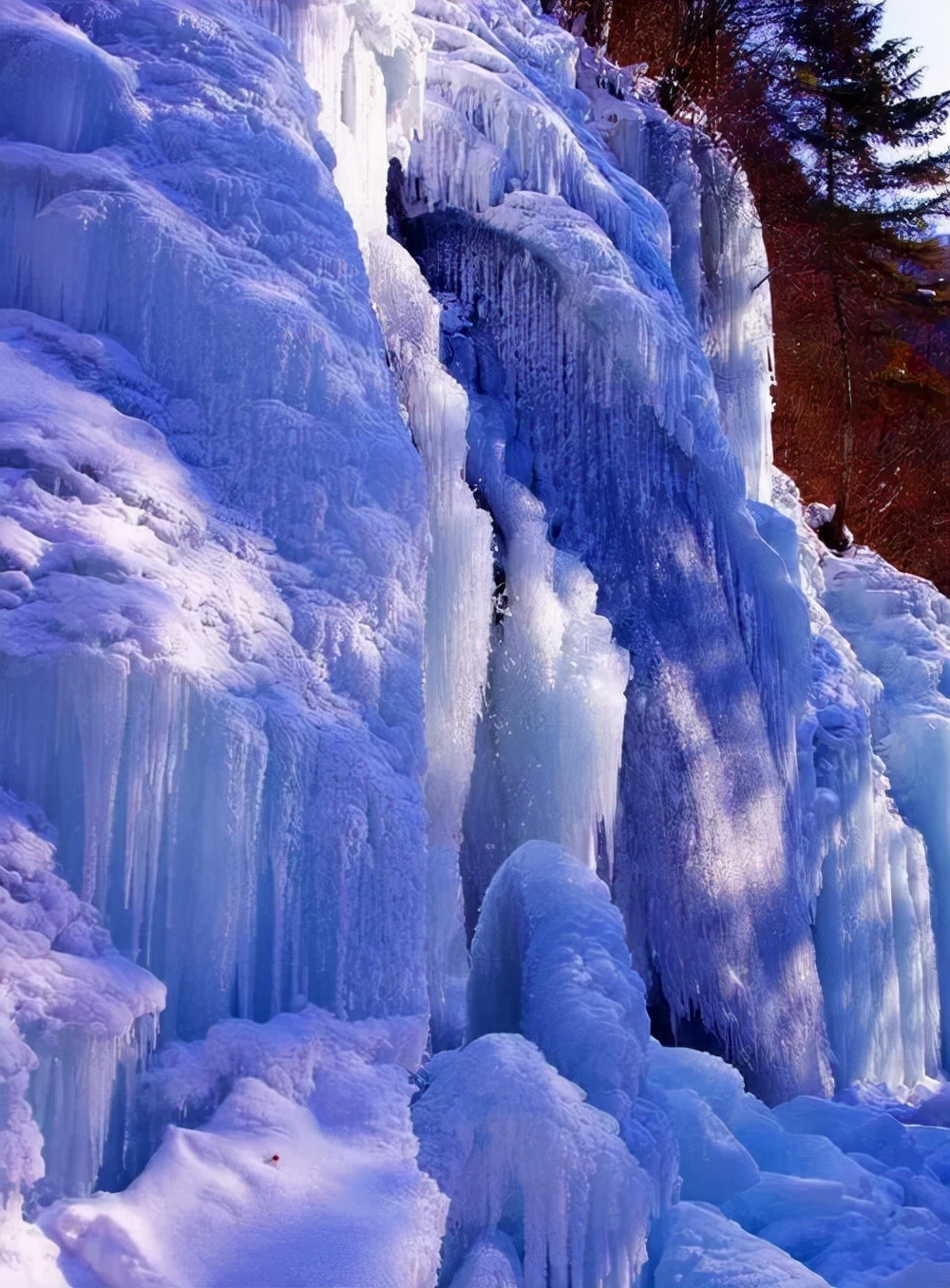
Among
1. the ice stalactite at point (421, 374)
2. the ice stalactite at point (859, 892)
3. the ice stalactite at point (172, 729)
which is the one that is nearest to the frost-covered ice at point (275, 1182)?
the ice stalactite at point (172, 729)

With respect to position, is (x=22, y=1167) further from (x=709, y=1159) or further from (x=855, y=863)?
(x=855, y=863)

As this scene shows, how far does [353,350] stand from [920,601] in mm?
7600

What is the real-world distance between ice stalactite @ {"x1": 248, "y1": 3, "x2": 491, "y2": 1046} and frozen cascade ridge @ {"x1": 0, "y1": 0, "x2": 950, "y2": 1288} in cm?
2

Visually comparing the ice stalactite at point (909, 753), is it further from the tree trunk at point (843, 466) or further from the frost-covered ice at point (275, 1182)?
the frost-covered ice at point (275, 1182)

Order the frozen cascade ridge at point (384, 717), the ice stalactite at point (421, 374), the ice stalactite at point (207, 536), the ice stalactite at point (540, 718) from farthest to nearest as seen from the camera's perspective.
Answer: the ice stalactite at point (540, 718)
the ice stalactite at point (421, 374)
the ice stalactite at point (207, 536)
the frozen cascade ridge at point (384, 717)

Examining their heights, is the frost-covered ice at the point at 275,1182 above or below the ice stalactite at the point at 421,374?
below

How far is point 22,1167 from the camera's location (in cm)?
236

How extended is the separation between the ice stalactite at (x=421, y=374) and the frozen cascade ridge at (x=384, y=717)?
0.02 meters

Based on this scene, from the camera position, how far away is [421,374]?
5855mm

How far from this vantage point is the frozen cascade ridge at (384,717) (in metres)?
2.77

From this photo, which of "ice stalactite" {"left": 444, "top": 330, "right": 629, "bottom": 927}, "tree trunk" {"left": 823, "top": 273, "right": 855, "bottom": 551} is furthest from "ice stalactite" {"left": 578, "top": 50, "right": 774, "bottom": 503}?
"ice stalactite" {"left": 444, "top": 330, "right": 629, "bottom": 927}

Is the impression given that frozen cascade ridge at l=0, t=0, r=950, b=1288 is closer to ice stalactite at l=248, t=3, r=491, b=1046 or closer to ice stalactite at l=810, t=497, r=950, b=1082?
ice stalactite at l=248, t=3, r=491, b=1046

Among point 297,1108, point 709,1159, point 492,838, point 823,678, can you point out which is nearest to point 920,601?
point 823,678

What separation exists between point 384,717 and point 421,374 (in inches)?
99.1
